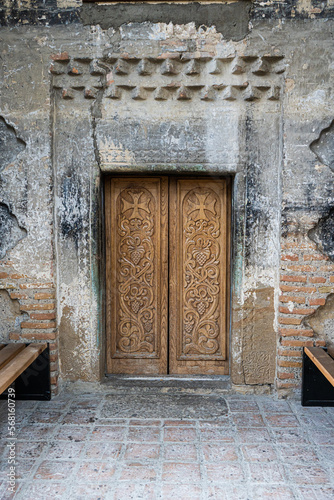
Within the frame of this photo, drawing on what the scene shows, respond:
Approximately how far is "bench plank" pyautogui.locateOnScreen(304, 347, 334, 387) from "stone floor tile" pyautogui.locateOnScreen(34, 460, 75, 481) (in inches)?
78.3

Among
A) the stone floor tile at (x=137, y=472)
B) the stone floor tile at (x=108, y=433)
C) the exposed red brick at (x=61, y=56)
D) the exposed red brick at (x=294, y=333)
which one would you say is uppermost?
the exposed red brick at (x=61, y=56)

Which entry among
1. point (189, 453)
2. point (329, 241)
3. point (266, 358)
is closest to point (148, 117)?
point (329, 241)

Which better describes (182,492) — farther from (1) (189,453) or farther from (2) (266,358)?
(2) (266,358)

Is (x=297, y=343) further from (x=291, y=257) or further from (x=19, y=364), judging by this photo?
(x=19, y=364)

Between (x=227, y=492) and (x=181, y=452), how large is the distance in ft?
1.66

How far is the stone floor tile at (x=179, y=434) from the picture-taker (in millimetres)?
3359

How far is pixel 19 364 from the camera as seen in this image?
3.49m

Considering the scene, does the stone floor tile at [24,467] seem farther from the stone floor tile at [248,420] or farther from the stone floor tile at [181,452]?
the stone floor tile at [248,420]

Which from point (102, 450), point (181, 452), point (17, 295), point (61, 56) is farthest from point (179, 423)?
point (61, 56)

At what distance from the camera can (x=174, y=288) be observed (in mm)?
4266

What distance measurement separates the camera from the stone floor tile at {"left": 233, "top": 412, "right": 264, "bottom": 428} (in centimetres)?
359

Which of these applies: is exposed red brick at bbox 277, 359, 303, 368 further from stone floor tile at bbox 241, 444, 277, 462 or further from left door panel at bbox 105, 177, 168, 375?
left door panel at bbox 105, 177, 168, 375

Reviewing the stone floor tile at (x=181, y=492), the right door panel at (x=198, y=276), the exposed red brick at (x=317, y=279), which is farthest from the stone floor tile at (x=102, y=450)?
the exposed red brick at (x=317, y=279)

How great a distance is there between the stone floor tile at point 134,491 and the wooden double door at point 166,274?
156 centimetres
